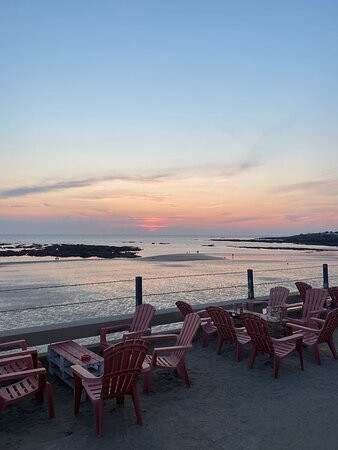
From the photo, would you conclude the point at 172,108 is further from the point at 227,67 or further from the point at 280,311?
the point at 280,311

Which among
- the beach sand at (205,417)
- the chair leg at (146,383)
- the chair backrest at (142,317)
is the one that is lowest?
the beach sand at (205,417)

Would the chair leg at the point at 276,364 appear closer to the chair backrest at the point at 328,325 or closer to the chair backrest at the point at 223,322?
the chair backrest at the point at 223,322

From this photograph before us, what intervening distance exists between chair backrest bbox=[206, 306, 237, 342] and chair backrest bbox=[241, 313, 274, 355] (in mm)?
473

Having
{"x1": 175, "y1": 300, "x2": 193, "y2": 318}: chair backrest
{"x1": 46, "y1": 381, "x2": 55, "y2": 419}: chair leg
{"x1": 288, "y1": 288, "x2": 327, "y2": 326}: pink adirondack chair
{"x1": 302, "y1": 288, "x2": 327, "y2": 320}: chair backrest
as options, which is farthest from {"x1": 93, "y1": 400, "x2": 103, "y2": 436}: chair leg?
{"x1": 302, "y1": 288, "x2": 327, "y2": 320}: chair backrest

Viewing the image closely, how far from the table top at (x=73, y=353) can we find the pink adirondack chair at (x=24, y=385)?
0.45 m

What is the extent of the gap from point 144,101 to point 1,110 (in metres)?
4.50

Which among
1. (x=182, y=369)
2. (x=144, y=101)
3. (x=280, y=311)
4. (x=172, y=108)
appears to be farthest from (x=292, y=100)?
(x=182, y=369)

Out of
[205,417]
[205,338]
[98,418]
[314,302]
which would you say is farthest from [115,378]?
[314,302]

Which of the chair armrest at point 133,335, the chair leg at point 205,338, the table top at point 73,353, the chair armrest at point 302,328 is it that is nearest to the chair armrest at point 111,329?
the chair armrest at point 133,335

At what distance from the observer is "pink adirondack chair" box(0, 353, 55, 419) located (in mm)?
3623

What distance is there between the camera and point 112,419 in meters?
3.69

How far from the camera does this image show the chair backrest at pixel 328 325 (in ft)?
18.2

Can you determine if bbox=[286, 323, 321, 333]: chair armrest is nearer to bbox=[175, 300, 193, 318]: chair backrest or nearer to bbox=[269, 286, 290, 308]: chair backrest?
bbox=[175, 300, 193, 318]: chair backrest

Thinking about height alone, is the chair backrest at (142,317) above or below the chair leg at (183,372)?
above
